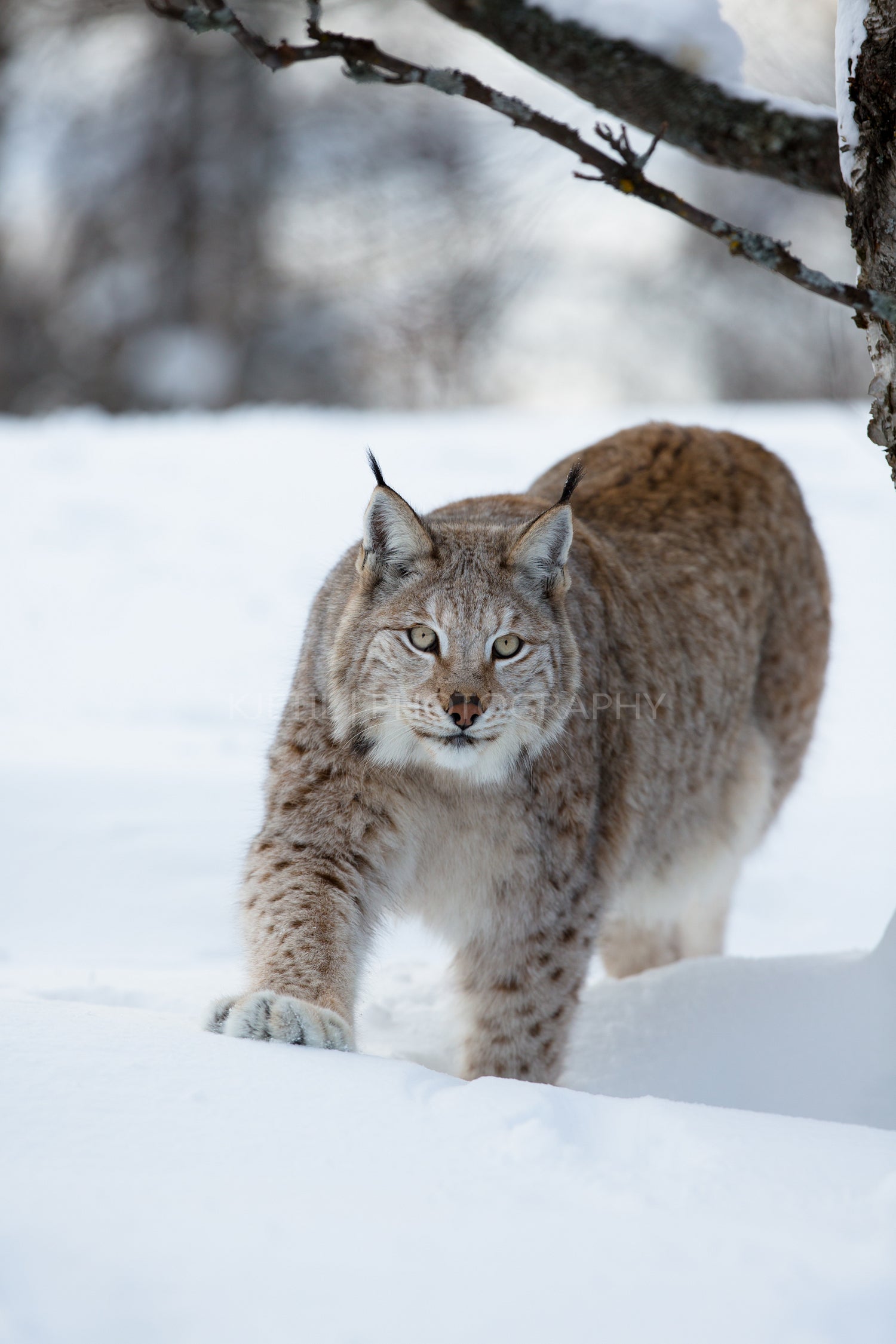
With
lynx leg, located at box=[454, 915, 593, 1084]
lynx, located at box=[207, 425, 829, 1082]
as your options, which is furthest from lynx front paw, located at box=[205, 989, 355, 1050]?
lynx leg, located at box=[454, 915, 593, 1084]

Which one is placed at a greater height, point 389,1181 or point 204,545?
point 389,1181

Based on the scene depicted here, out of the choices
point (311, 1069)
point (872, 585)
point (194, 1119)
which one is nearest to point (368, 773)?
point (311, 1069)

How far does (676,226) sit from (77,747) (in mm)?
9059

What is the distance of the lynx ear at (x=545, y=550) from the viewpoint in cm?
308

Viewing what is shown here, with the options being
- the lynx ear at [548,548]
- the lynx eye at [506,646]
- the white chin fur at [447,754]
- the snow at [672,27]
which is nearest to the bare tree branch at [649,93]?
the snow at [672,27]

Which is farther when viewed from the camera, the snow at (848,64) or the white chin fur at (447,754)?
the white chin fur at (447,754)

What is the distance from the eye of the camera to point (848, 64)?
2.73m

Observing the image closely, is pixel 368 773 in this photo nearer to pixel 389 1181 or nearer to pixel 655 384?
pixel 389 1181

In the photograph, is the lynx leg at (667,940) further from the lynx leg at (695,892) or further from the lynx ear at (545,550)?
the lynx ear at (545,550)

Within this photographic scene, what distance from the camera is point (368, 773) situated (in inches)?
122

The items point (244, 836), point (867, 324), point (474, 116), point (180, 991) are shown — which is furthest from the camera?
point (244, 836)

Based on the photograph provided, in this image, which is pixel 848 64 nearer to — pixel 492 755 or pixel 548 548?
pixel 548 548

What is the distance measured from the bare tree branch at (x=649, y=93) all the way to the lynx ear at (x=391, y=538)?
4.51 ft

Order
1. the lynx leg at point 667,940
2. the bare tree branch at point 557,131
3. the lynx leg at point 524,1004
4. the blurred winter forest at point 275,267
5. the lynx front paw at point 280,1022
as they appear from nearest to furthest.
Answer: the bare tree branch at point 557,131
the lynx front paw at point 280,1022
the lynx leg at point 524,1004
the lynx leg at point 667,940
the blurred winter forest at point 275,267
